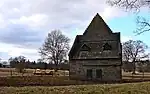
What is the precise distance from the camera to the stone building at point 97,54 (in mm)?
48125

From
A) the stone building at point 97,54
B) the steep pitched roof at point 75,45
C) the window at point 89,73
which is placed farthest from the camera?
the steep pitched roof at point 75,45

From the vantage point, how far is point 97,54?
49531 mm

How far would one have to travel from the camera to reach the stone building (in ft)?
158

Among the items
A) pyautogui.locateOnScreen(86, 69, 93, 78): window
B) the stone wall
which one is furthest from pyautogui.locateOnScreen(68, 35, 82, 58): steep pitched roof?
pyautogui.locateOnScreen(86, 69, 93, 78): window

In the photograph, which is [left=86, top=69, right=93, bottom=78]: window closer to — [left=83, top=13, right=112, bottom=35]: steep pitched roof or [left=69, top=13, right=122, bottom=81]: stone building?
[left=69, top=13, right=122, bottom=81]: stone building

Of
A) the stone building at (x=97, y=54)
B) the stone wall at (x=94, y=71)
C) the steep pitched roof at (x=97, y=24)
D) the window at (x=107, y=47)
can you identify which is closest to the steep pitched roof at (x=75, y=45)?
the stone building at (x=97, y=54)

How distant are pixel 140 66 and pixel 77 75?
46.5 m

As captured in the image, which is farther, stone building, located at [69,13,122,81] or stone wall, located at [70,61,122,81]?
stone building, located at [69,13,122,81]

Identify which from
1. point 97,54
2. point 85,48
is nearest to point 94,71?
point 97,54

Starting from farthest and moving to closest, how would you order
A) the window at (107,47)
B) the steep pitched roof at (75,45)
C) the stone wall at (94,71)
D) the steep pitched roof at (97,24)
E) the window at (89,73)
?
the steep pitched roof at (97,24)
the steep pitched roof at (75,45)
the window at (107,47)
the window at (89,73)
the stone wall at (94,71)

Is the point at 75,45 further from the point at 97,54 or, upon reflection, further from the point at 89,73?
the point at 89,73

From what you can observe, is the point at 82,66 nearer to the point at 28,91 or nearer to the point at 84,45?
the point at 84,45

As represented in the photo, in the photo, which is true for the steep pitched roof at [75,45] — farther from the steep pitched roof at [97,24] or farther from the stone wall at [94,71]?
the stone wall at [94,71]

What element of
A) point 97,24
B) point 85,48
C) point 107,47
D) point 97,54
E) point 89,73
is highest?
point 97,24
